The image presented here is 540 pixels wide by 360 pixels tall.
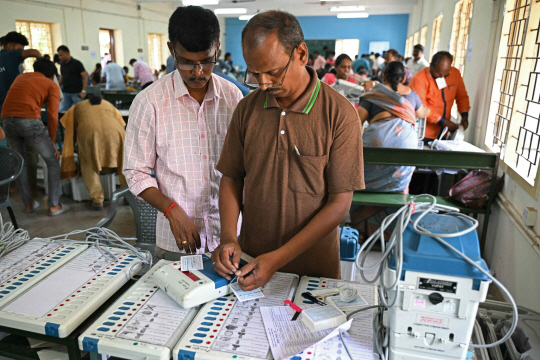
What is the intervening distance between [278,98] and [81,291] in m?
0.82

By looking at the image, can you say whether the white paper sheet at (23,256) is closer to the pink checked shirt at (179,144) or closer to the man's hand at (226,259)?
the pink checked shirt at (179,144)

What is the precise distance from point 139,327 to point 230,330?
230 mm

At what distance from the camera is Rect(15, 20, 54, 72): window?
349 inches

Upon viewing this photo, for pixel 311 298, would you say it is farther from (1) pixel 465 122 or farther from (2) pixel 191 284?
(1) pixel 465 122

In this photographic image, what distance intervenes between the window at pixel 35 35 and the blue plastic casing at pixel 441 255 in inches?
389

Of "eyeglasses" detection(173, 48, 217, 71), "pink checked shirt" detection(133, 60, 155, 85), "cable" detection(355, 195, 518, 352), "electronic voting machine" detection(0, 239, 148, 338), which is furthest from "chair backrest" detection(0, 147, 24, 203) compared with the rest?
"pink checked shirt" detection(133, 60, 155, 85)

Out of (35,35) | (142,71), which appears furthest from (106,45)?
(142,71)

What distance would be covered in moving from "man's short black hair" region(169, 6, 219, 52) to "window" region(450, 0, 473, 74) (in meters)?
4.68

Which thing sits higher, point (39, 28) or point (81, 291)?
point (39, 28)

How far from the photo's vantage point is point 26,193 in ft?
12.9

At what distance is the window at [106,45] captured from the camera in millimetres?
A: 11234

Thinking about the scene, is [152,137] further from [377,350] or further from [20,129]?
[20,129]

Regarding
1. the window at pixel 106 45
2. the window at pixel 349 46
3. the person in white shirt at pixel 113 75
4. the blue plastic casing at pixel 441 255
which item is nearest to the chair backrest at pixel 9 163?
the blue plastic casing at pixel 441 255

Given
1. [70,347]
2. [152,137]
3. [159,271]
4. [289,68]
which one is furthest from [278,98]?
[70,347]
